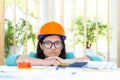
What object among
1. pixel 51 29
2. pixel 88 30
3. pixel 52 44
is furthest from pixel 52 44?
pixel 88 30

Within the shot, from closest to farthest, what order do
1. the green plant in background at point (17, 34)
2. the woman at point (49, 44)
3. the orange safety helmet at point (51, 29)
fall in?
1. the woman at point (49, 44)
2. the orange safety helmet at point (51, 29)
3. the green plant in background at point (17, 34)

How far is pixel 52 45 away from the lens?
6.28 ft

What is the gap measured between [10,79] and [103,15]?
7.84 feet

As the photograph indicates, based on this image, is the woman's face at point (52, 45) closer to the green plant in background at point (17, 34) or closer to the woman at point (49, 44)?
the woman at point (49, 44)

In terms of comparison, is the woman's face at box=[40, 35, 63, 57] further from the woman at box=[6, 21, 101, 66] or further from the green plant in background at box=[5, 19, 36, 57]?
the green plant in background at box=[5, 19, 36, 57]

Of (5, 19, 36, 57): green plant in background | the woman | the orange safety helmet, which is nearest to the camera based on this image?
the woman

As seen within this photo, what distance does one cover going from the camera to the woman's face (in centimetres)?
192

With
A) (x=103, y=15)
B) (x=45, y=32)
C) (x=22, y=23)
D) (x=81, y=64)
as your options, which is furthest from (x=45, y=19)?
(x=81, y=64)

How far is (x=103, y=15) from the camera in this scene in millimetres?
3180

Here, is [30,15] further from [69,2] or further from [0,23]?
[0,23]

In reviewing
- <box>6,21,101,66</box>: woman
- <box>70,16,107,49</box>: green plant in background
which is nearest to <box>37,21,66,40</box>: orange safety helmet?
<box>6,21,101,66</box>: woman

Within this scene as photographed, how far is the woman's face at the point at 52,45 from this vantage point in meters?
1.92

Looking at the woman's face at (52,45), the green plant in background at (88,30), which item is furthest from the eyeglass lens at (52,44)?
the green plant in background at (88,30)

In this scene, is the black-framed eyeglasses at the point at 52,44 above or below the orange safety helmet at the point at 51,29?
below
